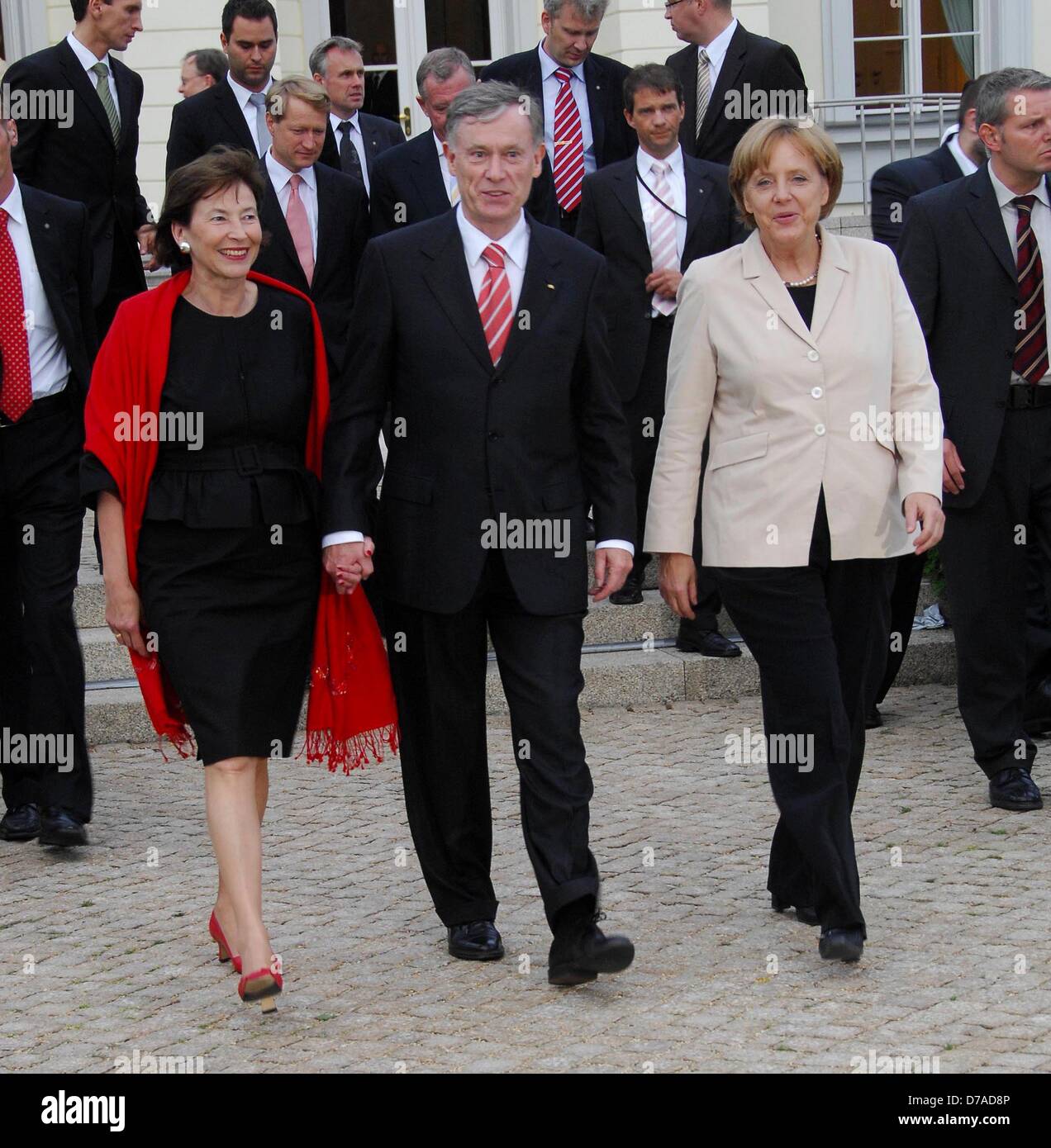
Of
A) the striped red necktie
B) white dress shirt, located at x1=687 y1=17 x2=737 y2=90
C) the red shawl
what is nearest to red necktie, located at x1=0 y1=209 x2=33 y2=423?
the red shawl

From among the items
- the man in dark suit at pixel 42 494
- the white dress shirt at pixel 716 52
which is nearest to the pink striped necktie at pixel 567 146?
the white dress shirt at pixel 716 52

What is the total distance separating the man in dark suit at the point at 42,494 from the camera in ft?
21.7

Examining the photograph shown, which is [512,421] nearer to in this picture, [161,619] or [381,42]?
[161,619]

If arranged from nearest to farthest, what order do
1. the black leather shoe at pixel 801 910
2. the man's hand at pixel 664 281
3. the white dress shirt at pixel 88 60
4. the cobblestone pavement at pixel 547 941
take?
the cobblestone pavement at pixel 547 941, the black leather shoe at pixel 801 910, the white dress shirt at pixel 88 60, the man's hand at pixel 664 281

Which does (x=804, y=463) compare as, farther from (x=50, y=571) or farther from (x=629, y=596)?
(x=629, y=596)

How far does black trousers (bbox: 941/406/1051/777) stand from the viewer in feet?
22.7

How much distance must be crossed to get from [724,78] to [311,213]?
2245 millimetres

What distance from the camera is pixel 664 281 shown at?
8.38 m

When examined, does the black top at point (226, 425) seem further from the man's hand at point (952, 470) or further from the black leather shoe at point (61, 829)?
the man's hand at point (952, 470)

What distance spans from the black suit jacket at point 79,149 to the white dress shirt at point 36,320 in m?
1.16

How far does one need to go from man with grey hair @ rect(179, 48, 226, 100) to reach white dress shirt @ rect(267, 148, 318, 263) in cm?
265

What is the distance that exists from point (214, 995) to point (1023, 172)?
12.6ft

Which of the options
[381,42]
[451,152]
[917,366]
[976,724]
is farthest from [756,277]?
[381,42]

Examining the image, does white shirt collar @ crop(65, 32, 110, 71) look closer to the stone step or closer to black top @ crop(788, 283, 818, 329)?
the stone step
